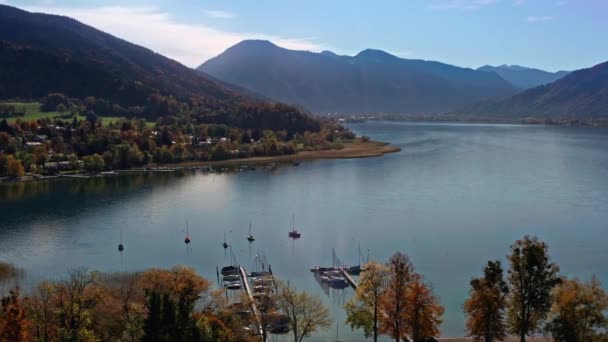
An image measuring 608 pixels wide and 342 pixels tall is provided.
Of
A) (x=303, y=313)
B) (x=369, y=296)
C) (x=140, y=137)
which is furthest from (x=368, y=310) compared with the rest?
(x=140, y=137)

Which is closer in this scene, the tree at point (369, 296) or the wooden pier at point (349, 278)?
the tree at point (369, 296)

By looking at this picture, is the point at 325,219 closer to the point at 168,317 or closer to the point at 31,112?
the point at 168,317

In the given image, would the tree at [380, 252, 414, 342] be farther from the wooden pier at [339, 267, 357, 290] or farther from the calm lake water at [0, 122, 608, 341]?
the wooden pier at [339, 267, 357, 290]

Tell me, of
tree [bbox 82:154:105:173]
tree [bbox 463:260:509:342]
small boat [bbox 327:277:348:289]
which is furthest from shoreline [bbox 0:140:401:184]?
tree [bbox 463:260:509:342]

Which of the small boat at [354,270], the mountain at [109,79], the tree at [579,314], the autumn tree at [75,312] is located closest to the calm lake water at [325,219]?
the small boat at [354,270]

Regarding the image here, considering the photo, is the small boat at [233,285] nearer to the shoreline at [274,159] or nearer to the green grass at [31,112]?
the shoreline at [274,159]
